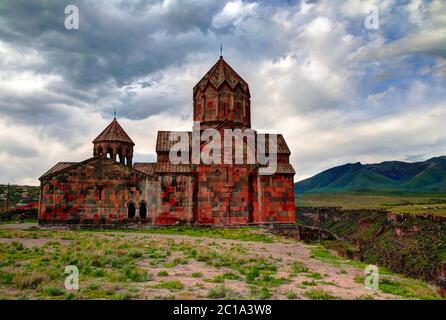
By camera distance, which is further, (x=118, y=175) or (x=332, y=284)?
(x=118, y=175)

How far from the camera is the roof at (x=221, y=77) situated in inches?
861

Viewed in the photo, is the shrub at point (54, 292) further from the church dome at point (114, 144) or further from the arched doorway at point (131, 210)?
the church dome at point (114, 144)

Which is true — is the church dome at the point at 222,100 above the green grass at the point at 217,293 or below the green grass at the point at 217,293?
above

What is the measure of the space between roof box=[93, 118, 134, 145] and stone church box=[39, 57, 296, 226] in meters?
4.62

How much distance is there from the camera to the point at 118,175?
766 inches

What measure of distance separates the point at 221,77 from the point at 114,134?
8.23 metres

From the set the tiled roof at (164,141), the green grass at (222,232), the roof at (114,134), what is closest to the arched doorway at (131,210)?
the green grass at (222,232)

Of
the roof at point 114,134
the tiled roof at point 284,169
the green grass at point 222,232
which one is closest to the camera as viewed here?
the green grass at point 222,232

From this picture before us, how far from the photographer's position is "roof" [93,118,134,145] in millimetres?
23797

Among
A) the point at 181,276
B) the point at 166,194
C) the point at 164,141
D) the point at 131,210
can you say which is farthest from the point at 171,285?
the point at 164,141

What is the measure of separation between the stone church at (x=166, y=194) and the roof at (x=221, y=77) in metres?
2.93

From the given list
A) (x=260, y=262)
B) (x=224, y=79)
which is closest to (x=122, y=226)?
(x=224, y=79)
